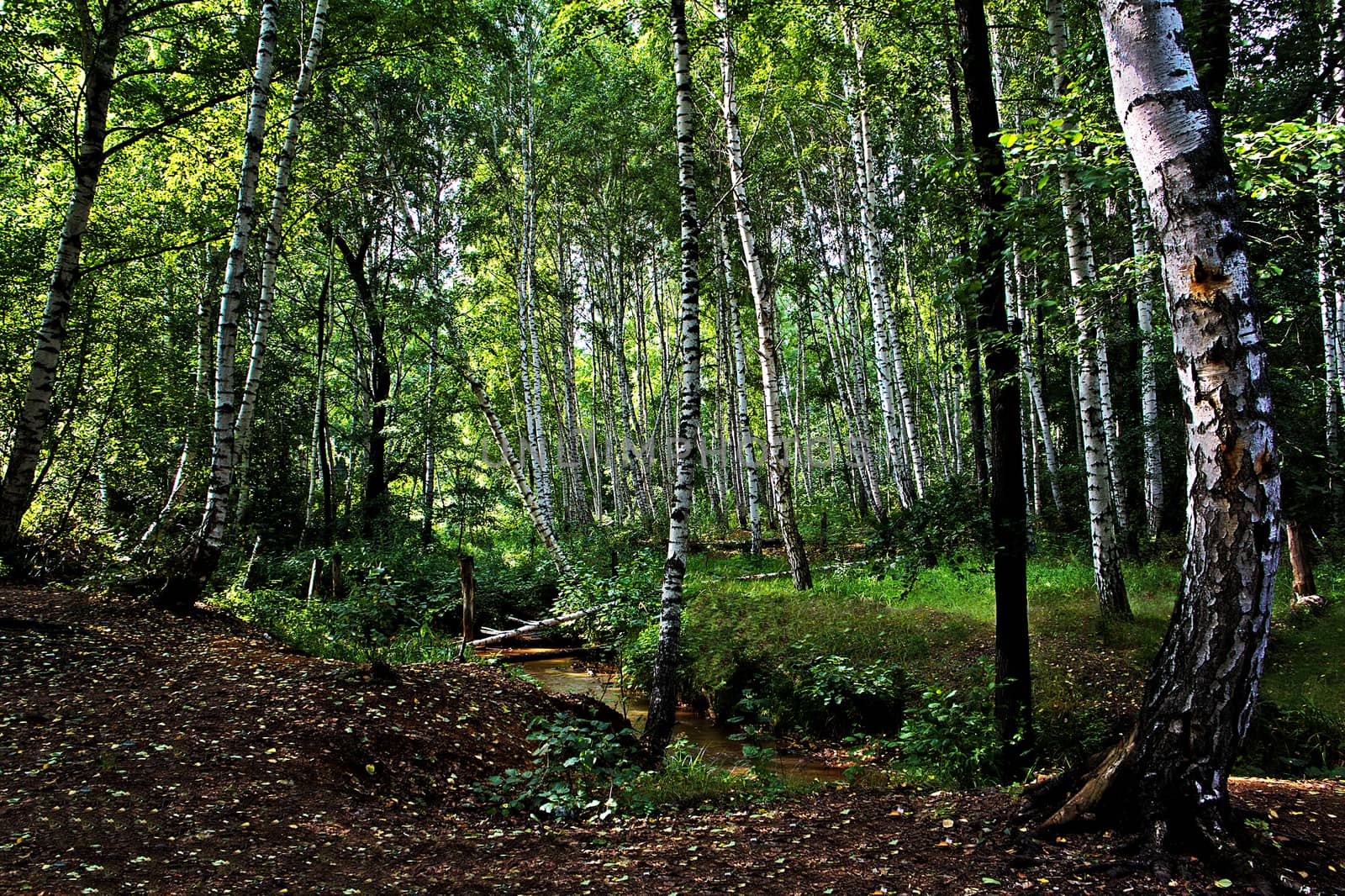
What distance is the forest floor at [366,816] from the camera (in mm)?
2736

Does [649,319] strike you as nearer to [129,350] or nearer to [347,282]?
[347,282]

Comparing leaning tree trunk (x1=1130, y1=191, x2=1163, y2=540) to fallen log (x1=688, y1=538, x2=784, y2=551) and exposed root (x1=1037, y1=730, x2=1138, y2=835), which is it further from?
exposed root (x1=1037, y1=730, x2=1138, y2=835)

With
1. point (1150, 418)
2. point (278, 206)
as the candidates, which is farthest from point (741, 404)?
point (278, 206)

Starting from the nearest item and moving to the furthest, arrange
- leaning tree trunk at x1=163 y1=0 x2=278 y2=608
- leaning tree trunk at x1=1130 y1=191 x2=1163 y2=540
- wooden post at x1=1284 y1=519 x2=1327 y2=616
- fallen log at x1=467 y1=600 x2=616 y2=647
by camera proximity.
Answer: leaning tree trunk at x1=163 y1=0 x2=278 y2=608 < wooden post at x1=1284 y1=519 x2=1327 y2=616 < fallen log at x1=467 y1=600 x2=616 y2=647 < leaning tree trunk at x1=1130 y1=191 x2=1163 y2=540

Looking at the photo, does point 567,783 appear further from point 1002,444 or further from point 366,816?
point 1002,444

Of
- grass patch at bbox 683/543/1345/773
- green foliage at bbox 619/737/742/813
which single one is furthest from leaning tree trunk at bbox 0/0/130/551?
green foliage at bbox 619/737/742/813

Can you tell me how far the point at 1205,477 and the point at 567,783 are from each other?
420 centimetres

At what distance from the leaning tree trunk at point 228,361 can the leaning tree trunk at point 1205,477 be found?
7895 mm

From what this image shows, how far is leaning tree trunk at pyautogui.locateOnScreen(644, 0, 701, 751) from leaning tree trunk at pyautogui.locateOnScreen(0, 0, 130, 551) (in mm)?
6665

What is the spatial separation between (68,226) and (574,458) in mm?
14243

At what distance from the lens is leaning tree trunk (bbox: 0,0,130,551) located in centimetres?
711

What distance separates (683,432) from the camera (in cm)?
636

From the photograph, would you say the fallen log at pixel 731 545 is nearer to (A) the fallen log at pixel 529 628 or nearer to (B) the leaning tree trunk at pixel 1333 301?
(A) the fallen log at pixel 529 628

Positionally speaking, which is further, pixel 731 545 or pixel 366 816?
pixel 731 545
